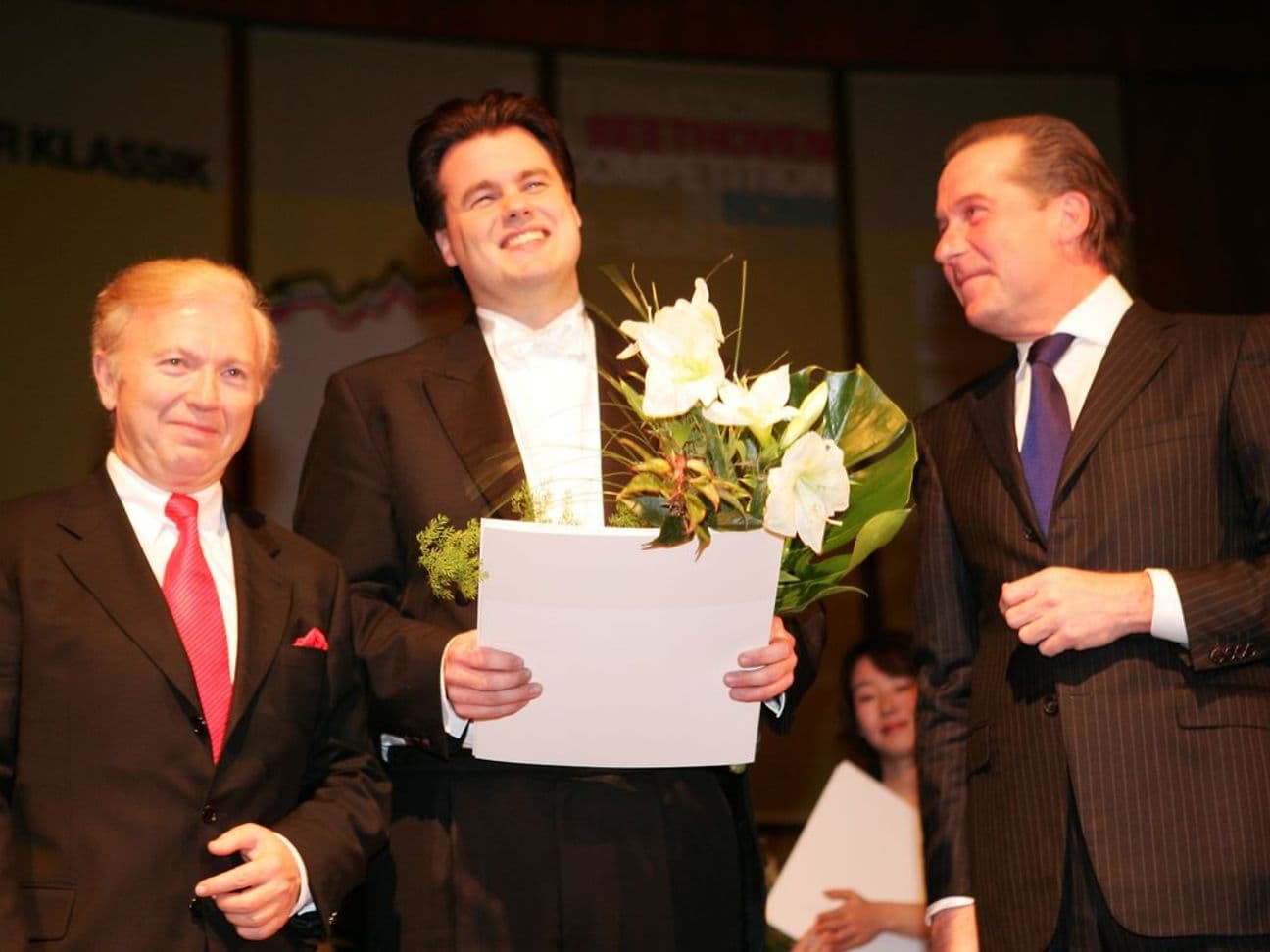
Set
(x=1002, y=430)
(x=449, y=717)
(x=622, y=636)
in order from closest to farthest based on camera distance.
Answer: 1. (x=622, y=636)
2. (x=449, y=717)
3. (x=1002, y=430)

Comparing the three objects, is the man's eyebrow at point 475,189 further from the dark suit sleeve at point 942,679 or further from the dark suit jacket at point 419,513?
the dark suit sleeve at point 942,679

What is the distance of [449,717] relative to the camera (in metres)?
2.27

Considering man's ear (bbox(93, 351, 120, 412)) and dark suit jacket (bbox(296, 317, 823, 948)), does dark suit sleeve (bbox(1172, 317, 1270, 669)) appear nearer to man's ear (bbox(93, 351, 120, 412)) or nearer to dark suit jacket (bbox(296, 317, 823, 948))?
dark suit jacket (bbox(296, 317, 823, 948))

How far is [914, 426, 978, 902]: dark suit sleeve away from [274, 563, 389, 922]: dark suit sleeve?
3.02ft

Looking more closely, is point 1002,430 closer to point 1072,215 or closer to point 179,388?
point 1072,215

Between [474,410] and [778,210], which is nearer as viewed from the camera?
[474,410]

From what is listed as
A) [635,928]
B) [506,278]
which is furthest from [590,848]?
[506,278]

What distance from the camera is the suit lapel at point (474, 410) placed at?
246 centimetres

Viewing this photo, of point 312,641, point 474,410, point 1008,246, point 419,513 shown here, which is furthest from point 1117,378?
point 312,641

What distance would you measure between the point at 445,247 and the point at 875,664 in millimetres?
2184

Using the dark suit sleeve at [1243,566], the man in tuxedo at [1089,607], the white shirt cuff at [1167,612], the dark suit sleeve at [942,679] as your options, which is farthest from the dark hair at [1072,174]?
the white shirt cuff at [1167,612]

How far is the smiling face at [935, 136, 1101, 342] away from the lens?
268cm

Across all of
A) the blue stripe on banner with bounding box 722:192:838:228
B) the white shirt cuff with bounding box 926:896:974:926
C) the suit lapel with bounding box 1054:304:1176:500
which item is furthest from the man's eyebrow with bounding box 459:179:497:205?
the blue stripe on banner with bounding box 722:192:838:228

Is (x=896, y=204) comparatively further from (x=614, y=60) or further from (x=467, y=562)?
(x=467, y=562)
